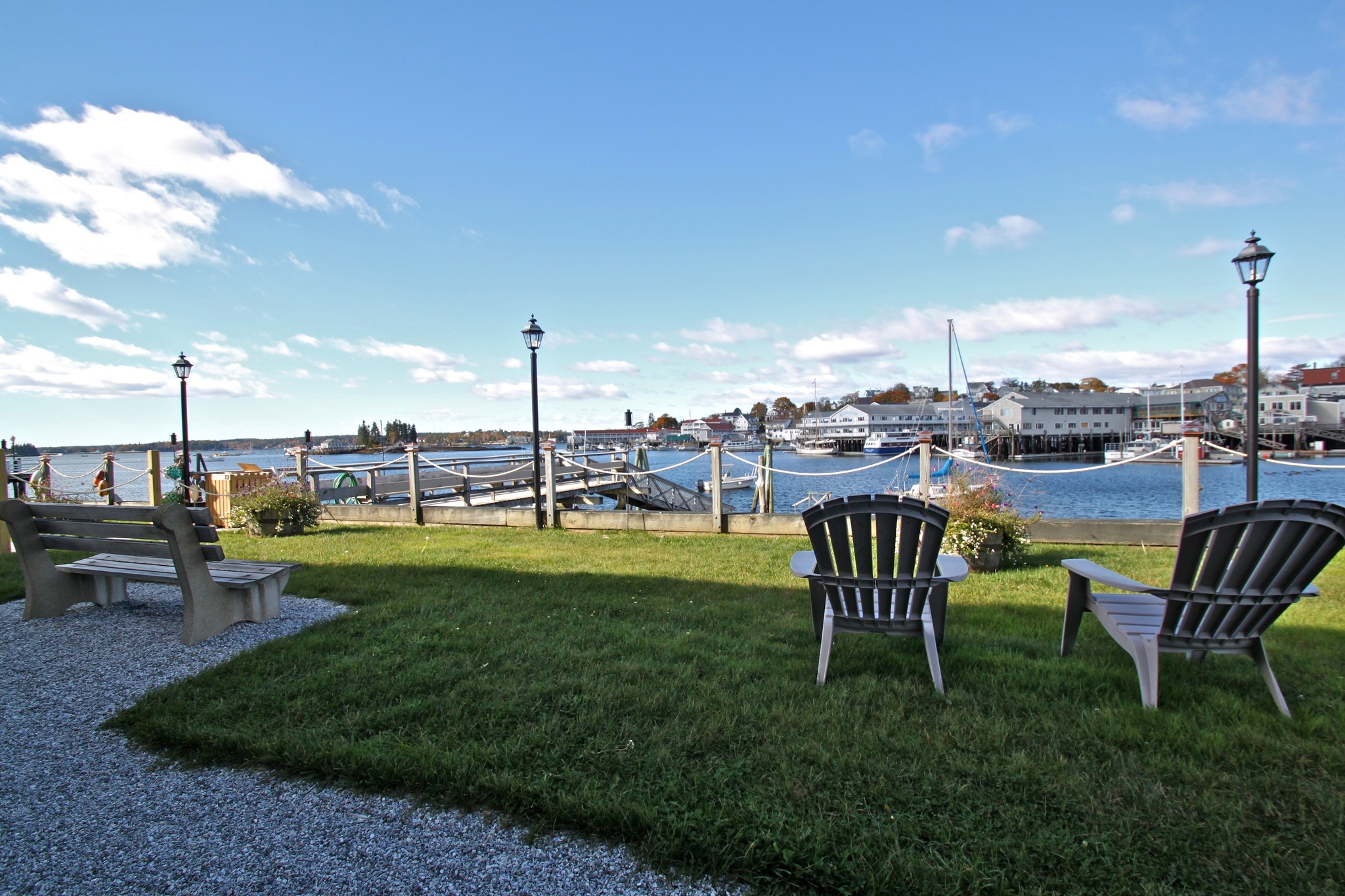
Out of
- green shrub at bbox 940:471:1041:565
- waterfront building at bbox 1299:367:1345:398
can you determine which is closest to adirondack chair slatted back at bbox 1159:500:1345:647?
green shrub at bbox 940:471:1041:565

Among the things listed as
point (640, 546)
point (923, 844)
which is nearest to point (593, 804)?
point (923, 844)

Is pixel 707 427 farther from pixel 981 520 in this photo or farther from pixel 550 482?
pixel 981 520

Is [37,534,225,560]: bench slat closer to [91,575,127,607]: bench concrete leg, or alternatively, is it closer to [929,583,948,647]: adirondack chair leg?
[91,575,127,607]: bench concrete leg

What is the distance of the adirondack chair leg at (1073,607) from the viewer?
3.78 metres

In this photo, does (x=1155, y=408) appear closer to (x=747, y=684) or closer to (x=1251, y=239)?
(x=1251, y=239)

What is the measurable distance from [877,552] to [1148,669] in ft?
4.38

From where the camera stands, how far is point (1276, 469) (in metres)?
45.4

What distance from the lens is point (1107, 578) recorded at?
333cm

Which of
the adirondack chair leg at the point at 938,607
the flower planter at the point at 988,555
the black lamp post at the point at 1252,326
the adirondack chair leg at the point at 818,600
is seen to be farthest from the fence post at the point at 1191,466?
the adirondack chair leg at the point at 818,600

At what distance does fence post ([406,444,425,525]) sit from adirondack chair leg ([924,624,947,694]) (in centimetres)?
980

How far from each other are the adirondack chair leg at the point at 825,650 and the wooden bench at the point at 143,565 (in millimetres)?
3743

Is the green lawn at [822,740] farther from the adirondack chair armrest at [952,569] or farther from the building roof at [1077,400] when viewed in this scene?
the building roof at [1077,400]

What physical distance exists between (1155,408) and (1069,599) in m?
89.6

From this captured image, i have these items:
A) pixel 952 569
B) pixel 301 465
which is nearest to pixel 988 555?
pixel 952 569
